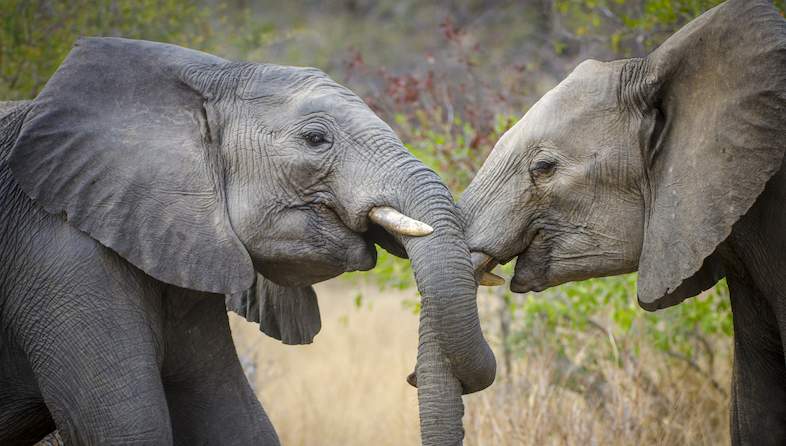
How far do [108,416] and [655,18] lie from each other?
407cm

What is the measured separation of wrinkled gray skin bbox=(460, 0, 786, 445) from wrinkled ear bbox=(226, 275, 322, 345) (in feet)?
2.49

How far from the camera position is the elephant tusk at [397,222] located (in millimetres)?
3768

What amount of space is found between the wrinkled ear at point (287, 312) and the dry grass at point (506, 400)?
141cm

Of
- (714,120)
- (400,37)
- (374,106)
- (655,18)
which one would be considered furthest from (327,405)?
(400,37)

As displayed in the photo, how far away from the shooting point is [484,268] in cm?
429

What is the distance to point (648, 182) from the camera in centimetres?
409

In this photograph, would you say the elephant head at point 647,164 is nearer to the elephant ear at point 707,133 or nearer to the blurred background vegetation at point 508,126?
the elephant ear at point 707,133

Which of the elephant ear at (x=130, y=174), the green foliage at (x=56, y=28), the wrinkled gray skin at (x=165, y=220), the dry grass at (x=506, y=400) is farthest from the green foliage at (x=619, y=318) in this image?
the green foliage at (x=56, y=28)

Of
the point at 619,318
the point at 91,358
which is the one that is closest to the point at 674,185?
the point at 91,358

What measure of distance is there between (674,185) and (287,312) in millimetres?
1603

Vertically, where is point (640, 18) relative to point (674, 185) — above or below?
above

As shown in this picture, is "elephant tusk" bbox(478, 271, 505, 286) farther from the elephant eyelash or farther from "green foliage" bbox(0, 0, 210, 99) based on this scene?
"green foliage" bbox(0, 0, 210, 99)

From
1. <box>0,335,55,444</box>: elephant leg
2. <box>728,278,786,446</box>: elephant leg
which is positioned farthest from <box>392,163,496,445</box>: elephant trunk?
<box>0,335,55,444</box>: elephant leg

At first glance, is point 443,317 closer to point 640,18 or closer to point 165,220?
point 165,220
